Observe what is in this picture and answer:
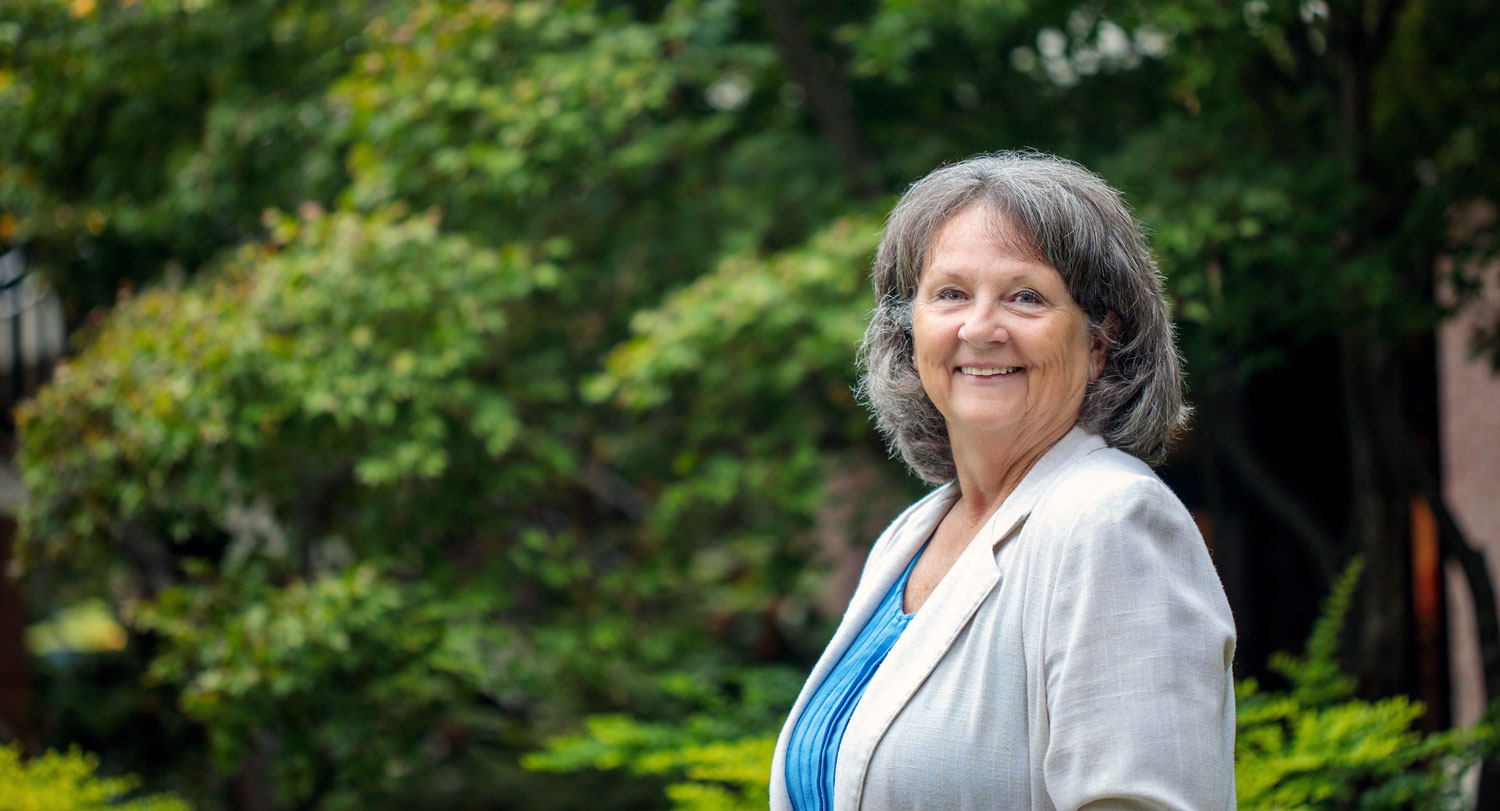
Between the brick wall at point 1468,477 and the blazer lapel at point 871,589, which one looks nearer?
the blazer lapel at point 871,589

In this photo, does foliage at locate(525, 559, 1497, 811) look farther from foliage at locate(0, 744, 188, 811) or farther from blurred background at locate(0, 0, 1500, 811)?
foliage at locate(0, 744, 188, 811)

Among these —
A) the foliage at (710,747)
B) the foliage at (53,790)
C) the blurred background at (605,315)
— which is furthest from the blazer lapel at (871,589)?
the foliage at (53,790)

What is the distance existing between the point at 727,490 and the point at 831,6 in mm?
2369

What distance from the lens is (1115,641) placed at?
1382 mm

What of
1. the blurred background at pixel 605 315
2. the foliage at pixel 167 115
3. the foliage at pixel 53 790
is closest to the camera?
the foliage at pixel 53 790

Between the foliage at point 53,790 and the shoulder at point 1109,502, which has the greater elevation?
the shoulder at point 1109,502

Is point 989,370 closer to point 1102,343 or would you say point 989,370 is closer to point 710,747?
point 1102,343

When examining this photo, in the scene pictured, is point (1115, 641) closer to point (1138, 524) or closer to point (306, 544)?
point (1138, 524)

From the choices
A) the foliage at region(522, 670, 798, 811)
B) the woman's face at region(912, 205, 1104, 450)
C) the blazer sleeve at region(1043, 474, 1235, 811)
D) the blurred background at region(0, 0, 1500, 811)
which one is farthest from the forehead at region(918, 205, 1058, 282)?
the blurred background at region(0, 0, 1500, 811)

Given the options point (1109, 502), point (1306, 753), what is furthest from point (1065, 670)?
point (1306, 753)

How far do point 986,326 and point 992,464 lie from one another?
23 centimetres

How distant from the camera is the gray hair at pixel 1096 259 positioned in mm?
1647

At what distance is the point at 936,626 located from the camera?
5.22ft

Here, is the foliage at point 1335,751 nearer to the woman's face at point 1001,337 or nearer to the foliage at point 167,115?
the woman's face at point 1001,337
